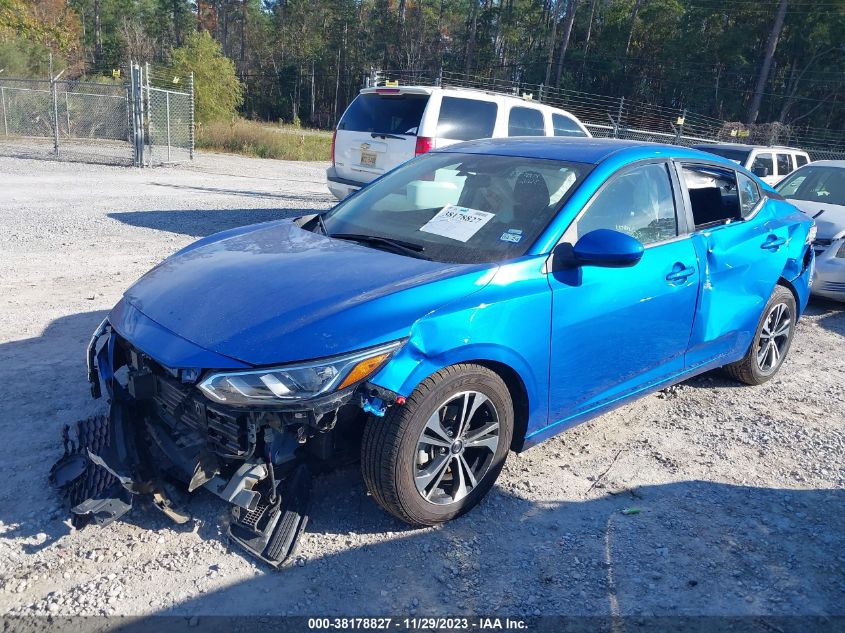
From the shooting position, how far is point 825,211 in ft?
25.3

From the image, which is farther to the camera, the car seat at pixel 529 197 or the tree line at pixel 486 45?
the tree line at pixel 486 45

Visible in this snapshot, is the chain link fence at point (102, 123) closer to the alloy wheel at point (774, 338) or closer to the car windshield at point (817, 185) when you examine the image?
the car windshield at point (817, 185)

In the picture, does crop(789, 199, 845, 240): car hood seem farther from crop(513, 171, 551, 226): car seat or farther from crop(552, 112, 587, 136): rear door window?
crop(513, 171, 551, 226): car seat

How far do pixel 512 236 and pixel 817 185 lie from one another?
23.2 feet

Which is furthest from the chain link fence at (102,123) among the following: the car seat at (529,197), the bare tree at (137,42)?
the bare tree at (137,42)

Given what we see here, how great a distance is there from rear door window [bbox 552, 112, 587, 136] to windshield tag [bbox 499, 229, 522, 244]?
7169 millimetres

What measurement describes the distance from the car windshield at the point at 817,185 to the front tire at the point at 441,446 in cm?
705

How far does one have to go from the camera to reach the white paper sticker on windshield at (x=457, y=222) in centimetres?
347

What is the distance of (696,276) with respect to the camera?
3.94m

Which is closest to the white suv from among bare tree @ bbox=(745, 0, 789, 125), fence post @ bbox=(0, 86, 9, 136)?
fence post @ bbox=(0, 86, 9, 136)

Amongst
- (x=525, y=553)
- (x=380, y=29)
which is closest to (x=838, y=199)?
(x=525, y=553)

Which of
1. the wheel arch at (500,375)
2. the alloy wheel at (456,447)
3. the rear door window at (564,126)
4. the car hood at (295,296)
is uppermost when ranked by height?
the rear door window at (564,126)

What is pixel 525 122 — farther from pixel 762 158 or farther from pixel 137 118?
pixel 137 118

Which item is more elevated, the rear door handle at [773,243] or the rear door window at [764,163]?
the rear door window at [764,163]
